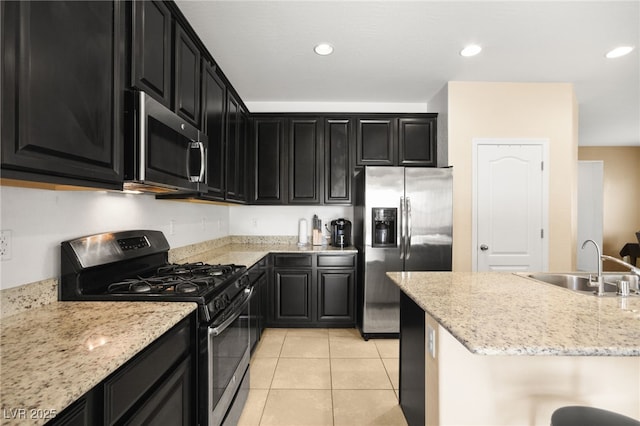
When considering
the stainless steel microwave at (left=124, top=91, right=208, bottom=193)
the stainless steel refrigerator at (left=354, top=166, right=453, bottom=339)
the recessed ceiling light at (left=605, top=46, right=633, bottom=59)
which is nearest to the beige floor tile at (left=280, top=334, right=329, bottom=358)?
the stainless steel refrigerator at (left=354, top=166, right=453, bottom=339)

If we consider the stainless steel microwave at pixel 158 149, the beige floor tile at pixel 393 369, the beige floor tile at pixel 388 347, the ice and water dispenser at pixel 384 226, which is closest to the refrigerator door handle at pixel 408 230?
the ice and water dispenser at pixel 384 226

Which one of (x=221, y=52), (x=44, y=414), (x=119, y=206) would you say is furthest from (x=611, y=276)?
(x=221, y=52)

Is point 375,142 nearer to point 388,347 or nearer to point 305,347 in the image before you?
point 388,347

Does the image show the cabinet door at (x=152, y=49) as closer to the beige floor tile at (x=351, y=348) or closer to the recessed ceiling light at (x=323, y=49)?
the recessed ceiling light at (x=323, y=49)

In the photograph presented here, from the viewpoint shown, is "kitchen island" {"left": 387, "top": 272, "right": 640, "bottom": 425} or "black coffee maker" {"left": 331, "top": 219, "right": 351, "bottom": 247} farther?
"black coffee maker" {"left": 331, "top": 219, "right": 351, "bottom": 247}

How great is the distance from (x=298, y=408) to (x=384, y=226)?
6.03 ft

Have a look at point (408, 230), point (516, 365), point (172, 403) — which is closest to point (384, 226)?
point (408, 230)

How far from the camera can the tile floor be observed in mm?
2014

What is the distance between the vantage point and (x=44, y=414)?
0.63m

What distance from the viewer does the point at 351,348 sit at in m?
3.02

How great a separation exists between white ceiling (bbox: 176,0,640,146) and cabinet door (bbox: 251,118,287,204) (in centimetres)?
38

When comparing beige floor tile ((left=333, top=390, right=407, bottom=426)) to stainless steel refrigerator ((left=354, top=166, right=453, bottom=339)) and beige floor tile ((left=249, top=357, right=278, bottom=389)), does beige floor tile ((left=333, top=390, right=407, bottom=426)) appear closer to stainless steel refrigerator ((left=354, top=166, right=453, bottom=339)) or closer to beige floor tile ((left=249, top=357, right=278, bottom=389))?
beige floor tile ((left=249, top=357, right=278, bottom=389))

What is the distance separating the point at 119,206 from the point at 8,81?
1.15 metres

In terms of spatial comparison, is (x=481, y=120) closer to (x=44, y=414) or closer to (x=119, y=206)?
(x=119, y=206)
